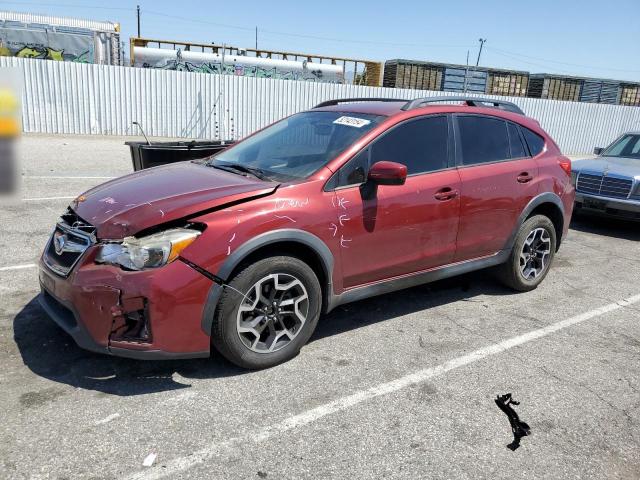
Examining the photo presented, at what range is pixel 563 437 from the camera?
9.42ft

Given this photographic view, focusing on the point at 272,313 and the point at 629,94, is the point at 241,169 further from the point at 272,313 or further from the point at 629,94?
the point at 629,94

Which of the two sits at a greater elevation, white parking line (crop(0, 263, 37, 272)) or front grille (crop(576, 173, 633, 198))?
front grille (crop(576, 173, 633, 198))

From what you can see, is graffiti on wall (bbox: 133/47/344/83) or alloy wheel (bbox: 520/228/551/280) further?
graffiti on wall (bbox: 133/47/344/83)

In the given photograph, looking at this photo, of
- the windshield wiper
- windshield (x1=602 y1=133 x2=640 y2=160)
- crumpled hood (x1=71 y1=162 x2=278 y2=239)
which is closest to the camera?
crumpled hood (x1=71 y1=162 x2=278 y2=239)

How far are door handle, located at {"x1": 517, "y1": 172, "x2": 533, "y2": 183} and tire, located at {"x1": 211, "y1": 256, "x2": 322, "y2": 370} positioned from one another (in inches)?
94.5

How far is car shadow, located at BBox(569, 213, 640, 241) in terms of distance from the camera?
8094 millimetres

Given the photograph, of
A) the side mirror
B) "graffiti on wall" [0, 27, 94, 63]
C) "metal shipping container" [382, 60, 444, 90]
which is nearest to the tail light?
the side mirror

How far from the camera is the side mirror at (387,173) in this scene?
3.55m

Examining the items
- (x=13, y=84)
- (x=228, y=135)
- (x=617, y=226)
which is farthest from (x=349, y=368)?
(x=228, y=135)

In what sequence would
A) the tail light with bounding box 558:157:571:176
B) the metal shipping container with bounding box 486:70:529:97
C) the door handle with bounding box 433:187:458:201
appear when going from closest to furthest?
the door handle with bounding box 433:187:458:201, the tail light with bounding box 558:157:571:176, the metal shipping container with bounding box 486:70:529:97

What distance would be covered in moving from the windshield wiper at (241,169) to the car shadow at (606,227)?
6.38 metres

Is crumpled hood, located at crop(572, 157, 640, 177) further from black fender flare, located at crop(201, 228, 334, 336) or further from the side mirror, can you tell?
black fender flare, located at crop(201, 228, 334, 336)

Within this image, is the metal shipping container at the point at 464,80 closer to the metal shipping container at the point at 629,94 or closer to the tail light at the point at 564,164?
the metal shipping container at the point at 629,94

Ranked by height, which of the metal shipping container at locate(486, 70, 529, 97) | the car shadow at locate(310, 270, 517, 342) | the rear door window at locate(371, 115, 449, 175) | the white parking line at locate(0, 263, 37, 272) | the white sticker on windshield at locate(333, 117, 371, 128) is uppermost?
the metal shipping container at locate(486, 70, 529, 97)
